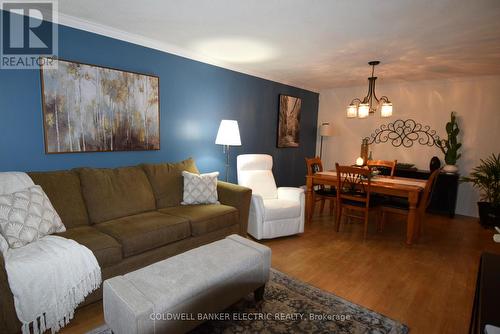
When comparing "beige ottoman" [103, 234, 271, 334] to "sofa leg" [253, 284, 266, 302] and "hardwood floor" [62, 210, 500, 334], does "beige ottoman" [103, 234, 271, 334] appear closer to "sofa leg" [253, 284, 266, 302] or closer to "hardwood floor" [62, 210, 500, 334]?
"sofa leg" [253, 284, 266, 302]

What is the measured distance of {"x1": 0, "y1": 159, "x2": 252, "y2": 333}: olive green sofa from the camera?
2.08 metres

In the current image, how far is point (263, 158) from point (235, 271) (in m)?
2.33

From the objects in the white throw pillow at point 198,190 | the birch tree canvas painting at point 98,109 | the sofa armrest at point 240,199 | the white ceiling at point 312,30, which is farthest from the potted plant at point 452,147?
the birch tree canvas painting at point 98,109

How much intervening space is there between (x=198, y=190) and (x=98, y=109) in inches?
51.3

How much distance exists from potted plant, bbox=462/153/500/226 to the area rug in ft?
10.5

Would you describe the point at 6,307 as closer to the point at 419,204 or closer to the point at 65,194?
the point at 65,194

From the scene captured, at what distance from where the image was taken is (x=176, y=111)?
11.1 ft

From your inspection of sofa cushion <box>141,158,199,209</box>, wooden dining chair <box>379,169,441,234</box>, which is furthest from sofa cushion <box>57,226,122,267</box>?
wooden dining chair <box>379,169,441,234</box>

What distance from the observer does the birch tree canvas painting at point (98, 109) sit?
8.01ft

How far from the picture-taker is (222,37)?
284 centimetres

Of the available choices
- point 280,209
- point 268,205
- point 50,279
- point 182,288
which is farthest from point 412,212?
point 50,279

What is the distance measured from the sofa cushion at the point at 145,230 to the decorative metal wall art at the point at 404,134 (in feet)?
14.1

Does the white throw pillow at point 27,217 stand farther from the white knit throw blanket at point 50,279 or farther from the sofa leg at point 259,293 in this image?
the sofa leg at point 259,293

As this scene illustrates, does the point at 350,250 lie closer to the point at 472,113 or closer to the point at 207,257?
the point at 207,257
